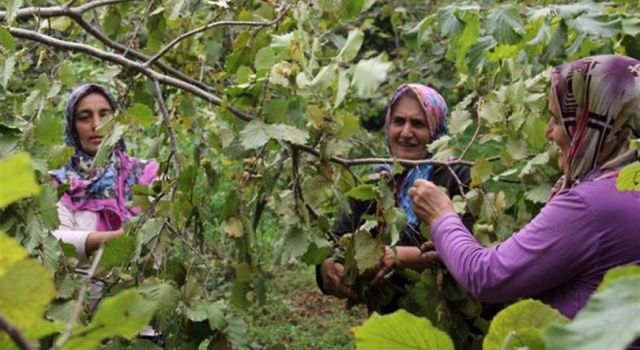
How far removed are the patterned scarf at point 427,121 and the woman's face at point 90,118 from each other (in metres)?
1.05

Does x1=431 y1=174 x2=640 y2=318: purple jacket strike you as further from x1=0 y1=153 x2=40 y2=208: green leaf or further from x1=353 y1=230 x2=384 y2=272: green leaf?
x1=0 y1=153 x2=40 y2=208: green leaf

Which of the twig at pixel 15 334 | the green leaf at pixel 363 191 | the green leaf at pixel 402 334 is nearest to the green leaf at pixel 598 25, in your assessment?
the green leaf at pixel 363 191

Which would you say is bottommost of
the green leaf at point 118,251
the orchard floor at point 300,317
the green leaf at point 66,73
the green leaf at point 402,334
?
the orchard floor at point 300,317

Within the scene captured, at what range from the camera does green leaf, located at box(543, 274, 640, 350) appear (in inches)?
24.2

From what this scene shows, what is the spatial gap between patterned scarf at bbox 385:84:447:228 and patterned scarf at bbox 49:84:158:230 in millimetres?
917

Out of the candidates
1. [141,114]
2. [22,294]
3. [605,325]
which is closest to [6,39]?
[141,114]

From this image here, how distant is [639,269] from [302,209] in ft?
5.05

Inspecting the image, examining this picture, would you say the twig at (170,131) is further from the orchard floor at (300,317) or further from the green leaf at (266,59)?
the orchard floor at (300,317)

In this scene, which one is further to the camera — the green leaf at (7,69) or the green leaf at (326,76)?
the green leaf at (7,69)

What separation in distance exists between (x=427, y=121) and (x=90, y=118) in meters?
1.22

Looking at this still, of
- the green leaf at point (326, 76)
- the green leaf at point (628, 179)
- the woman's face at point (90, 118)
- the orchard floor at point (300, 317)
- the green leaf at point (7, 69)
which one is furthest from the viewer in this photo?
the orchard floor at point (300, 317)

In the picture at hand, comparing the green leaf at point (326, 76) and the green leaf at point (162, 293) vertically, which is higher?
the green leaf at point (326, 76)

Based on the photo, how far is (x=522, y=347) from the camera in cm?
79

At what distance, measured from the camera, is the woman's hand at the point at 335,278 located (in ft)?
8.05
